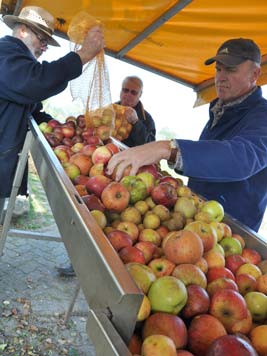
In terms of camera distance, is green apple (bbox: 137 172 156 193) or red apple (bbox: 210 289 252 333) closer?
red apple (bbox: 210 289 252 333)

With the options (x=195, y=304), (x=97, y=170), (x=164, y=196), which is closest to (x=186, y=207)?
(x=164, y=196)

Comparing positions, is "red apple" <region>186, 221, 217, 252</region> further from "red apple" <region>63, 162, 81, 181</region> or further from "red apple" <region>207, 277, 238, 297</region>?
"red apple" <region>63, 162, 81, 181</region>

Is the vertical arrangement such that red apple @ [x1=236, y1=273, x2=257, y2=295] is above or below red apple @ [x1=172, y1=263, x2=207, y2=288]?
below

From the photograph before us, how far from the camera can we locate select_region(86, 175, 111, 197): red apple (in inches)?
68.6

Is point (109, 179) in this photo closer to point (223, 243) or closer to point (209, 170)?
point (209, 170)

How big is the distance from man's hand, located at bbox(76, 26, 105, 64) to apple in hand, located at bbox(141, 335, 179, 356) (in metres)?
2.21

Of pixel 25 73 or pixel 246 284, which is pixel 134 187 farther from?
pixel 25 73

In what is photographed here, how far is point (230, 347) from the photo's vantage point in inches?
34.0

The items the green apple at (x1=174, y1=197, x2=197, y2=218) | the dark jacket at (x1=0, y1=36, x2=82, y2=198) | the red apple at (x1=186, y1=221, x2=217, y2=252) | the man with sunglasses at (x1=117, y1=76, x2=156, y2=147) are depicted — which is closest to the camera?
the red apple at (x1=186, y1=221, x2=217, y2=252)

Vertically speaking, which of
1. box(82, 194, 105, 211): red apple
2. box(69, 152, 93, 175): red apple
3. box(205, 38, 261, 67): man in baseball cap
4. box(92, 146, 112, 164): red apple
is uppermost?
box(205, 38, 261, 67): man in baseball cap

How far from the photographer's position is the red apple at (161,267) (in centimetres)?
123

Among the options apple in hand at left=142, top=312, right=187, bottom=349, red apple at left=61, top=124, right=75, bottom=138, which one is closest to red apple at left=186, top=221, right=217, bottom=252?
apple in hand at left=142, top=312, right=187, bottom=349

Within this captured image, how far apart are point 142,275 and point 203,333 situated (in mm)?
244

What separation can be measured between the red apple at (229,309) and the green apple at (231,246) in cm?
48
